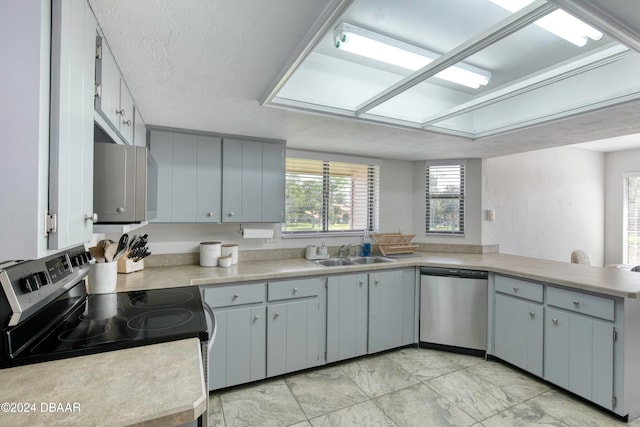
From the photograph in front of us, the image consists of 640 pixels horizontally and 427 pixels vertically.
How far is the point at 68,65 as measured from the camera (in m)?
0.82

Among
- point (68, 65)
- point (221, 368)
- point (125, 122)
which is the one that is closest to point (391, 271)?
point (221, 368)

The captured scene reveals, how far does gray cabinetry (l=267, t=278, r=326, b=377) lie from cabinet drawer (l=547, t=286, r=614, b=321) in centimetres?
182

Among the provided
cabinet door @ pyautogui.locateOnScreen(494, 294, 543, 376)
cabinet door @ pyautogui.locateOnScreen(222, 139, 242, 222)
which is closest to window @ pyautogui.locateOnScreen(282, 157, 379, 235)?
cabinet door @ pyautogui.locateOnScreen(222, 139, 242, 222)

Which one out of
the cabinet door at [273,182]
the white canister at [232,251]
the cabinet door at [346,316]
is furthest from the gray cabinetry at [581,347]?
the white canister at [232,251]

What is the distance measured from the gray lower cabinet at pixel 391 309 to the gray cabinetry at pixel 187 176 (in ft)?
5.38

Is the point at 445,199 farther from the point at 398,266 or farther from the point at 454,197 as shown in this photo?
the point at 398,266

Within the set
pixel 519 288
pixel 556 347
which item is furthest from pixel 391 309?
pixel 556 347

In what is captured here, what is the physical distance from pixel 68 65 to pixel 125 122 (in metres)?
0.81

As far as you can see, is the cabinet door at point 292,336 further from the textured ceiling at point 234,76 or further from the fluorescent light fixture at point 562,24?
the fluorescent light fixture at point 562,24

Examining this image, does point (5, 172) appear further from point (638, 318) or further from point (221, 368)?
point (638, 318)

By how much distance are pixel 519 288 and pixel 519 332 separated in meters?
0.38

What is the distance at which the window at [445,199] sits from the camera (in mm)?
3686

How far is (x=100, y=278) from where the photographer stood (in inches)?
69.7

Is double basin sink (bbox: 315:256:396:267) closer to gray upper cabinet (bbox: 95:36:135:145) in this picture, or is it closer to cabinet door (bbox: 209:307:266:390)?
cabinet door (bbox: 209:307:266:390)
